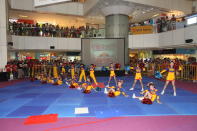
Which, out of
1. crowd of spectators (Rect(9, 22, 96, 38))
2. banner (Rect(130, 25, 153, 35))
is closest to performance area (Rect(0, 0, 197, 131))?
banner (Rect(130, 25, 153, 35))

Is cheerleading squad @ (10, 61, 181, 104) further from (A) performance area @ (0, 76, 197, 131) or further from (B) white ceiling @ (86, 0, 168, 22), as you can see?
(B) white ceiling @ (86, 0, 168, 22)

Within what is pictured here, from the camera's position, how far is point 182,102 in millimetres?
7613

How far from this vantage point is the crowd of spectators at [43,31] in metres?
19.0

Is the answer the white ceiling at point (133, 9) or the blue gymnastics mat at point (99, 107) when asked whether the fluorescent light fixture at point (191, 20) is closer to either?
the white ceiling at point (133, 9)

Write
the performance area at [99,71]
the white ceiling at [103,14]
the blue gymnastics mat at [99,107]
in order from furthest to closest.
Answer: the white ceiling at [103,14] < the blue gymnastics mat at [99,107] < the performance area at [99,71]

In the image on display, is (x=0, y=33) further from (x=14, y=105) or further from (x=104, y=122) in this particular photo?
(x=104, y=122)

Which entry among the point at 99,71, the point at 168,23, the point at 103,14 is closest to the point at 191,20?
the point at 168,23

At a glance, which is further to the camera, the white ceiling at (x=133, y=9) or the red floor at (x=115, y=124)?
the white ceiling at (x=133, y=9)

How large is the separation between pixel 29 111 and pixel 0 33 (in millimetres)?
→ 12592

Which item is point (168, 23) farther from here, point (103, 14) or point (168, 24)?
point (103, 14)

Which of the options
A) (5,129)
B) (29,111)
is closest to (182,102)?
(29,111)

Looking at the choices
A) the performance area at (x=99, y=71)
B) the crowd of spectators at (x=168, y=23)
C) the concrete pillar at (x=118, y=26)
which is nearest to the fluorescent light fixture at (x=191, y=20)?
the performance area at (x=99, y=71)

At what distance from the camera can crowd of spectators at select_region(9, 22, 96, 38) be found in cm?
1903

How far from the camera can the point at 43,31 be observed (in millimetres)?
20594
